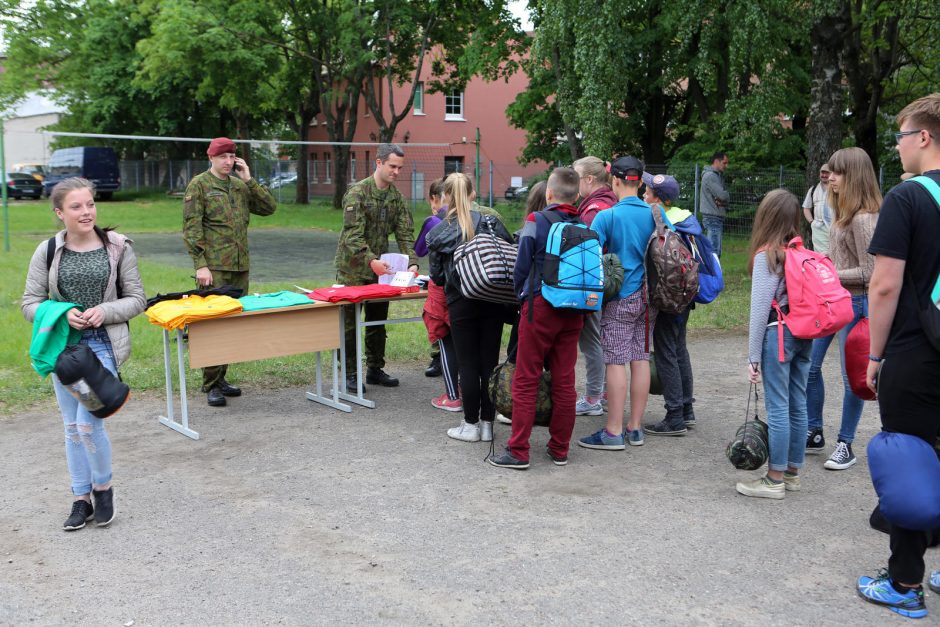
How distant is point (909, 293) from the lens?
11.2 feet

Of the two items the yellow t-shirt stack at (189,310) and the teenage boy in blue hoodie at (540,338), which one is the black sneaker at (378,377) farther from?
the teenage boy in blue hoodie at (540,338)

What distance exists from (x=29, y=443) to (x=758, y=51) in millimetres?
11027

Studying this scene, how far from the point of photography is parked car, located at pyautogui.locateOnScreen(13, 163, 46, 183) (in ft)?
133

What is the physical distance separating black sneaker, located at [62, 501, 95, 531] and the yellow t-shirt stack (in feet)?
4.97

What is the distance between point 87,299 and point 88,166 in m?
37.1

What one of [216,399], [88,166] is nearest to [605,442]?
[216,399]

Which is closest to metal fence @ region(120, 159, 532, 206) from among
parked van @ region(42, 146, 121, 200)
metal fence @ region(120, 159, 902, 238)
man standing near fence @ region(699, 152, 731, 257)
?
metal fence @ region(120, 159, 902, 238)

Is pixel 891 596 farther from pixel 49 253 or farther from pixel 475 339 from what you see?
pixel 49 253

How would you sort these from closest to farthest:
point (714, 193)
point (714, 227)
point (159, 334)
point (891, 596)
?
point (891, 596)
point (159, 334)
point (714, 193)
point (714, 227)

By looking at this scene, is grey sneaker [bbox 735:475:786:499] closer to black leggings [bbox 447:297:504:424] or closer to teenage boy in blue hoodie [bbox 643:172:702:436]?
teenage boy in blue hoodie [bbox 643:172:702:436]

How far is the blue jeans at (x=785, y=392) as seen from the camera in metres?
4.70

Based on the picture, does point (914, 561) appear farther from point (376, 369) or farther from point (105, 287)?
point (376, 369)

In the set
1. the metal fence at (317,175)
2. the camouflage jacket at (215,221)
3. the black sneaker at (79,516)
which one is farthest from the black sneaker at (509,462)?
the metal fence at (317,175)

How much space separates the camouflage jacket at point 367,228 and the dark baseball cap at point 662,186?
239cm
